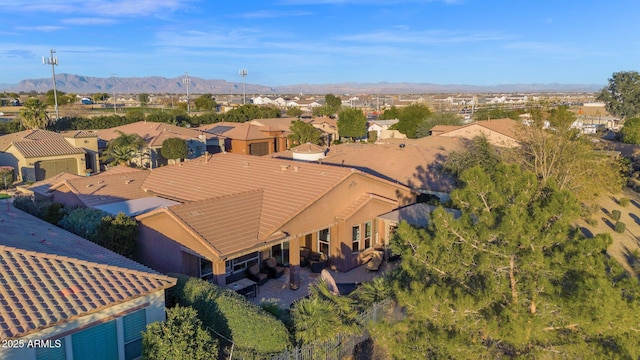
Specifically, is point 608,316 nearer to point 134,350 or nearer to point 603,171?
point 134,350

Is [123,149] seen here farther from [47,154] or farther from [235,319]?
[235,319]

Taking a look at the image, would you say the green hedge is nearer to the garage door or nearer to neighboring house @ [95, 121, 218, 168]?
the garage door

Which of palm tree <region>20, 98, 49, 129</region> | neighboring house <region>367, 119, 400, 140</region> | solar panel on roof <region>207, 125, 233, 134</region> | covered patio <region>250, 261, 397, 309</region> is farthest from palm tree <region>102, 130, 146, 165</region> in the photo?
neighboring house <region>367, 119, 400, 140</region>

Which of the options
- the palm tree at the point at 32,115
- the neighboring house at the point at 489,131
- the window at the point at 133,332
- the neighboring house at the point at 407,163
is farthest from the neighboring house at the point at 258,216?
the palm tree at the point at 32,115

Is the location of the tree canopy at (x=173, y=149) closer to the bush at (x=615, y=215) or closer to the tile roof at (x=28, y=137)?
the tile roof at (x=28, y=137)

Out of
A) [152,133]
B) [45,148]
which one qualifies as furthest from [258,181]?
[152,133]
